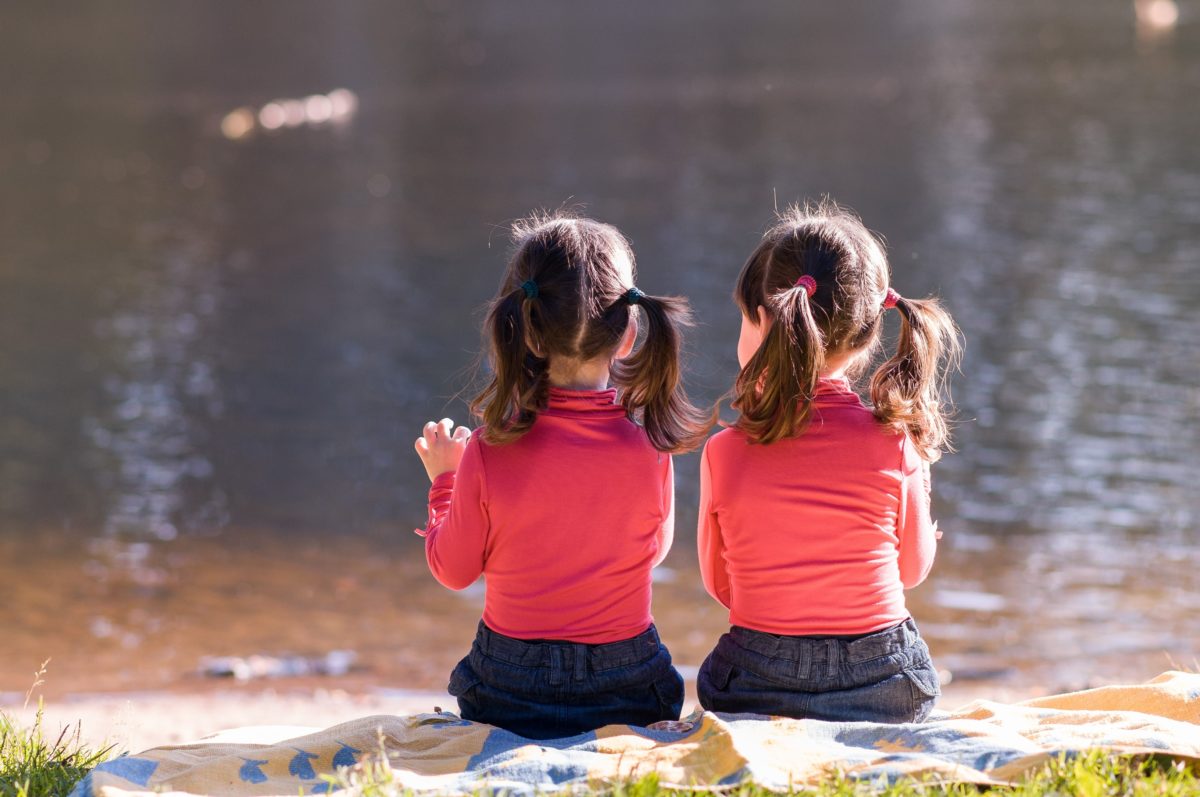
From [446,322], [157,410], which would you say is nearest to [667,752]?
[157,410]

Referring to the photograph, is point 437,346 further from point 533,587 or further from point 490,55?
point 490,55

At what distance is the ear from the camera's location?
10.2 ft

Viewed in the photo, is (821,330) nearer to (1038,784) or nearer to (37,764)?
(1038,784)

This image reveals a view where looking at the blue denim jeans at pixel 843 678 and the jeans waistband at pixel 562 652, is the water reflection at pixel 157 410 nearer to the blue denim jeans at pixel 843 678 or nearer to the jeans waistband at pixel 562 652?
the jeans waistband at pixel 562 652

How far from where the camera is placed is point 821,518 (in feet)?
10.0

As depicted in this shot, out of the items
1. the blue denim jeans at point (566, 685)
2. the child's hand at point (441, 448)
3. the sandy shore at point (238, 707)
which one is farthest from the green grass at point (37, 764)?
the sandy shore at point (238, 707)

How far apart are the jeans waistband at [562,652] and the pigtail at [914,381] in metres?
0.80

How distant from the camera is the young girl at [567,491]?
10.0ft

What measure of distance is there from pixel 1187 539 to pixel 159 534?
20.0 ft

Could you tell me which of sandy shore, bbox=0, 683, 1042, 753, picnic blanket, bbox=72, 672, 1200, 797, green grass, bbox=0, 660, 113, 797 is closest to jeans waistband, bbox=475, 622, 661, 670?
picnic blanket, bbox=72, 672, 1200, 797

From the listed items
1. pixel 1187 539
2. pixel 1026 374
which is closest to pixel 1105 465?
pixel 1187 539

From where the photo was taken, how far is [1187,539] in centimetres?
765

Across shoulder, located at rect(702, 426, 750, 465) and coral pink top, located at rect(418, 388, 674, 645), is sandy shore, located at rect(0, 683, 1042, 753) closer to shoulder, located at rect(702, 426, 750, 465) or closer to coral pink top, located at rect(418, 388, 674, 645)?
coral pink top, located at rect(418, 388, 674, 645)

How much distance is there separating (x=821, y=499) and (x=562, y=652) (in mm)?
696
